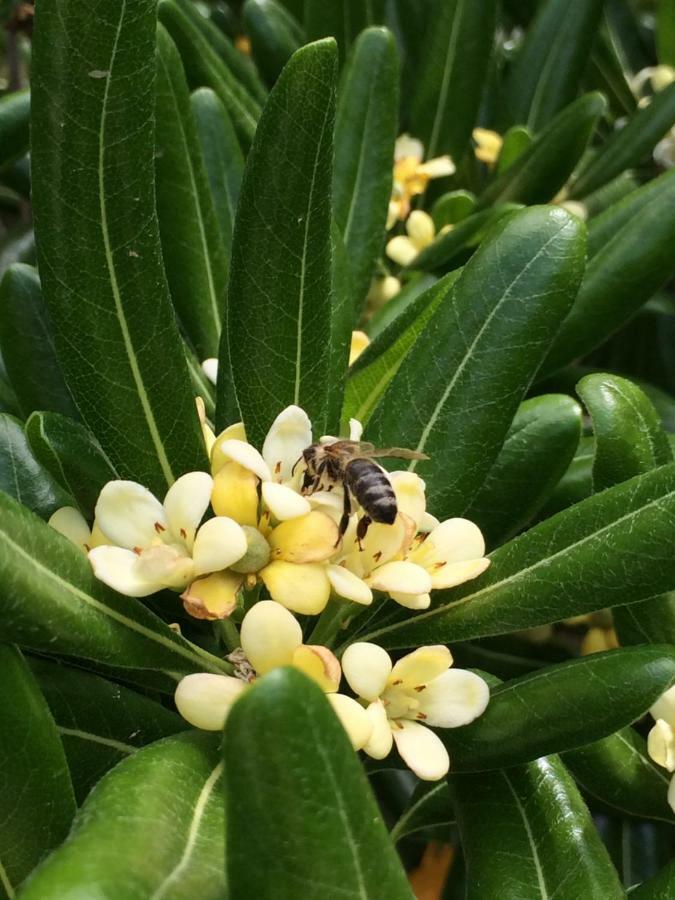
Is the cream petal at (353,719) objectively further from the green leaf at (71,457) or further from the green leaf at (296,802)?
the green leaf at (71,457)

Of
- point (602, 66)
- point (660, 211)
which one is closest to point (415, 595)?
point (660, 211)

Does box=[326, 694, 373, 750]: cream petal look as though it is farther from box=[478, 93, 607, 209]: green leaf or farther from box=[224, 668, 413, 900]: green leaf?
box=[478, 93, 607, 209]: green leaf

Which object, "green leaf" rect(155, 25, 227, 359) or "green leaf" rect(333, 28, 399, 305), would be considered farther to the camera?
"green leaf" rect(333, 28, 399, 305)

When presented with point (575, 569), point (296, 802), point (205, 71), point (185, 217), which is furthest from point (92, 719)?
point (205, 71)

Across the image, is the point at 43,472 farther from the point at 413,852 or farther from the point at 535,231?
the point at 413,852

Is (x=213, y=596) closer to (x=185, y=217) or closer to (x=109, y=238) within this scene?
(x=109, y=238)

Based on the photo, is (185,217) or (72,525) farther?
(185,217)

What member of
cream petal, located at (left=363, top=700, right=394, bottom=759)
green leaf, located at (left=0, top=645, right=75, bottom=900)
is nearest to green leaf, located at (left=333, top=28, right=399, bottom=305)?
cream petal, located at (left=363, top=700, right=394, bottom=759)
